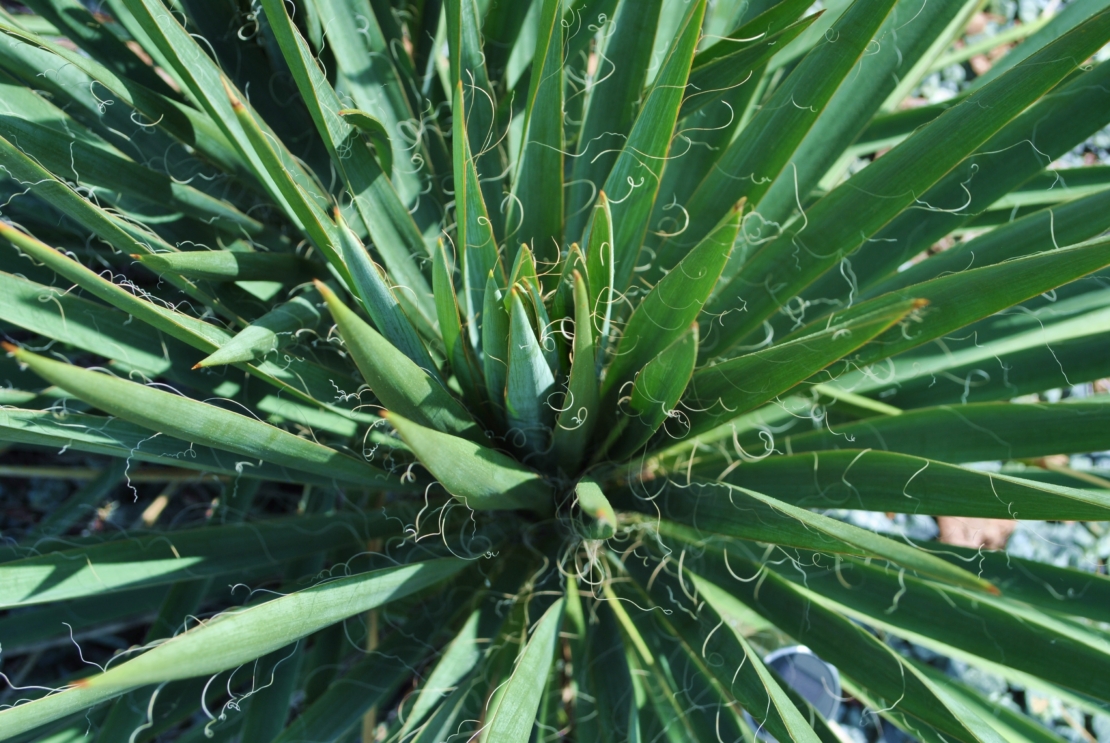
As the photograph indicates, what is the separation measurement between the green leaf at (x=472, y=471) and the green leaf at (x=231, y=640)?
0.14 metres

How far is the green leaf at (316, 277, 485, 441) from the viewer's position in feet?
2.12

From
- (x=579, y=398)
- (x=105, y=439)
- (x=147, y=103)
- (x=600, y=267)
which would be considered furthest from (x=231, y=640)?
(x=147, y=103)

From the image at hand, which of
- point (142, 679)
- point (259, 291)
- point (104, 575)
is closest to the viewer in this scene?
point (142, 679)

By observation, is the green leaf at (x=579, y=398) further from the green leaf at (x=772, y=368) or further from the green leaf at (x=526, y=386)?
the green leaf at (x=772, y=368)

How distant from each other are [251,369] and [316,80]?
36cm

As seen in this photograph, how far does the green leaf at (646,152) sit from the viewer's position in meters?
0.74

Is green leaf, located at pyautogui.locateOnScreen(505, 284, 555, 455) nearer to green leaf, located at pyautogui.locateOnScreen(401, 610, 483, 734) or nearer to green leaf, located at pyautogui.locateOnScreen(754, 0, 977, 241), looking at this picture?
green leaf, located at pyautogui.locateOnScreen(401, 610, 483, 734)

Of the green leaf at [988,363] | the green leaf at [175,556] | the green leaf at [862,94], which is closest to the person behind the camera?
the green leaf at [175,556]

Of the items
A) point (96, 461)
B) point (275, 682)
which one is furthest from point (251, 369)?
point (96, 461)

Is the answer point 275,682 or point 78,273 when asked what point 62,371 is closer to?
point 78,273

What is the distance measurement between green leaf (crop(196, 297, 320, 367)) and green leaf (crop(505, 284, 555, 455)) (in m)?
0.29

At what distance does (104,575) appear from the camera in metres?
0.94

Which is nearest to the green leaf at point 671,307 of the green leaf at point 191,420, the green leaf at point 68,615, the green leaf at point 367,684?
the green leaf at point 191,420

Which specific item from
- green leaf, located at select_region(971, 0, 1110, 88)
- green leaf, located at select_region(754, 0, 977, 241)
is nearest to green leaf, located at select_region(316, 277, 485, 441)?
green leaf, located at select_region(754, 0, 977, 241)
